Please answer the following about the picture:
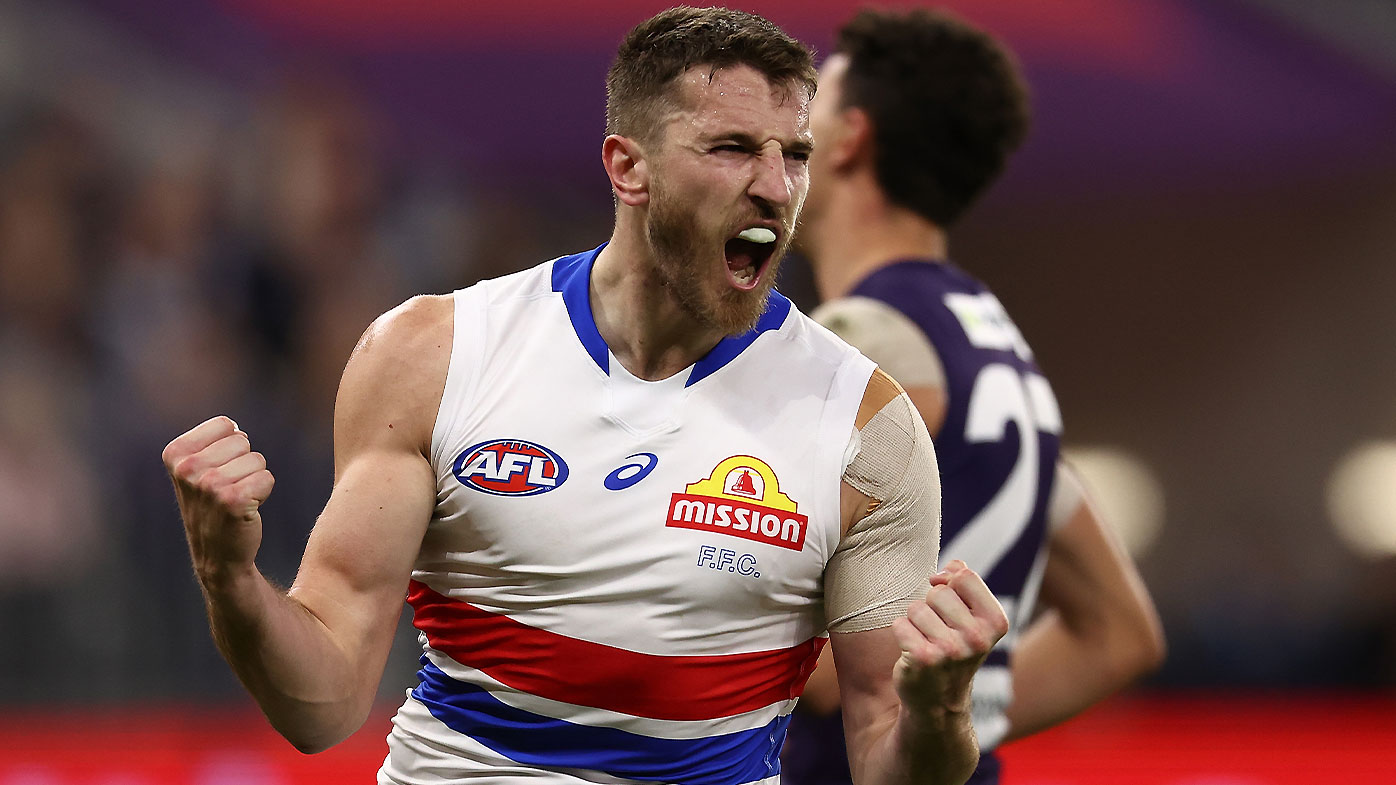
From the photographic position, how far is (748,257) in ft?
9.87

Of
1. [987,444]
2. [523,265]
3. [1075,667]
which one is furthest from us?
[523,265]

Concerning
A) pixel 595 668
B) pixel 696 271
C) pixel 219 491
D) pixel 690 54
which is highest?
pixel 690 54

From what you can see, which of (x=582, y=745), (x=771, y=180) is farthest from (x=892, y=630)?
(x=771, y=180)

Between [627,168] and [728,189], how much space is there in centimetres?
25

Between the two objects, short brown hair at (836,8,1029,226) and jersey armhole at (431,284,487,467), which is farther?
short brown hair at (836,8,1029,226)

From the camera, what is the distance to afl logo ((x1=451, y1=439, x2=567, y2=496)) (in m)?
2.88

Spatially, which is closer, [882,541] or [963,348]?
[882,541]

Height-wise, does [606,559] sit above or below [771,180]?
below

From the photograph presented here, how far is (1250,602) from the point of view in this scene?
13445 mm

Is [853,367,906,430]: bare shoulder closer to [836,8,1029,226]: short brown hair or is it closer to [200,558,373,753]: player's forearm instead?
[200,558,373,753]: player's forearm

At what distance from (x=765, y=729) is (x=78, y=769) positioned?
3.76 m

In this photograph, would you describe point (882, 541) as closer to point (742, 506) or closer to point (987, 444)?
point (742, 506)

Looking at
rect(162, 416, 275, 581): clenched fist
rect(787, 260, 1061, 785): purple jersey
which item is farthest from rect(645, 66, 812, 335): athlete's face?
rect(787, 260, 1061, 785): purple jersey

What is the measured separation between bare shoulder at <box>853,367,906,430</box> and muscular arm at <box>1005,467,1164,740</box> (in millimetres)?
1519
